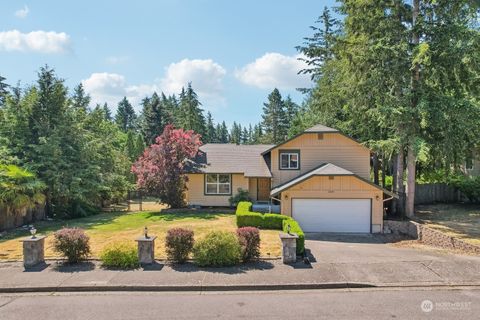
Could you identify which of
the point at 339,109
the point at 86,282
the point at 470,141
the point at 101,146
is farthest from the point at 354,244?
the point at 101,146

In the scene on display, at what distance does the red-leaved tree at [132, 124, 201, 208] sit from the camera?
22.9m

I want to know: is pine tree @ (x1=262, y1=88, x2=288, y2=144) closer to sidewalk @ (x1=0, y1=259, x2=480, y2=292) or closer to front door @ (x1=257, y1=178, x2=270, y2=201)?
front door @ (x1=257, y1=178, x2=270, y2=201)

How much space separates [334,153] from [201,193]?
9.50m

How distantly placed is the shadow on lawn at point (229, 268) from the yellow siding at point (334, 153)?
1199 centimetres

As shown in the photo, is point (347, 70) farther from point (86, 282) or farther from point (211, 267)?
point (86, 282)

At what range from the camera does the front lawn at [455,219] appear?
16188 millimetres

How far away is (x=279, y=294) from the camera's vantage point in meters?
8.94

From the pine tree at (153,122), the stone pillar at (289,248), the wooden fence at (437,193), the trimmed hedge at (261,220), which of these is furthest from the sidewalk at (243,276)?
the pine tree at (153,122)

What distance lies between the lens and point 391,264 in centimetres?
1111

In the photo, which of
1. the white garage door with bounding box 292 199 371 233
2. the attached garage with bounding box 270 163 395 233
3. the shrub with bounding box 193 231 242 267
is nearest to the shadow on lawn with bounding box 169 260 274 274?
the shrub with bounding box 193 231 242 267

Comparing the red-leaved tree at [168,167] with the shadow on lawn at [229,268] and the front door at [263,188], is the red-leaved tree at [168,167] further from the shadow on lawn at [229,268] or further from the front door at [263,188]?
the shadow on lawn at [229,268]

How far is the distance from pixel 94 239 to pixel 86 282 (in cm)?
611
